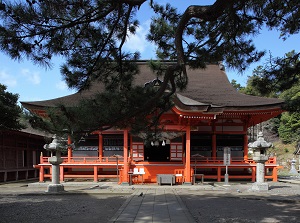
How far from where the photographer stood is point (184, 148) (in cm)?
1725

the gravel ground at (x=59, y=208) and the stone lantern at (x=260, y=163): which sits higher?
the stone lantern at (x=260, y=163)

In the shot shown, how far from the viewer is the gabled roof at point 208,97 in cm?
1476

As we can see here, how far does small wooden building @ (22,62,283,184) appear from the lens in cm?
1590

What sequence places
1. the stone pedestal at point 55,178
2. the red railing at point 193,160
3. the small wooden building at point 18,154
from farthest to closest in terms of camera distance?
the small wooden building at point 18,154 < the red railing at point 193,160 < the stone pedestal at point 55,178

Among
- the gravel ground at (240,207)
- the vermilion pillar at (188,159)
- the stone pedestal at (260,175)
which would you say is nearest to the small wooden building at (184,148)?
the vermilion pillar at (188,159)

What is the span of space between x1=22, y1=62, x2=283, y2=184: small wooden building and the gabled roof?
5 cm

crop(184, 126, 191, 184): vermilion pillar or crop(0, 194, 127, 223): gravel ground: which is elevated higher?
crop(184, 126, 191, 184): vermilion pillar

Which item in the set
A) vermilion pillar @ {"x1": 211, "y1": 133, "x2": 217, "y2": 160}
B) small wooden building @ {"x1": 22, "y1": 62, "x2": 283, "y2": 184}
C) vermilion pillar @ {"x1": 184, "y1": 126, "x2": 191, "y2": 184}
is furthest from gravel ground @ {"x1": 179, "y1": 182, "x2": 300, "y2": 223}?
vermilion pillar @ {"x1": 211, "y1": 133, "x2": 217, "y2": 160}

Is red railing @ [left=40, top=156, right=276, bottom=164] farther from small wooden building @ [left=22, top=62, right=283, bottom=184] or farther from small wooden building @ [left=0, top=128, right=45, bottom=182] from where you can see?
small wooden building @ [left=0, top=128, right=45, bottom=182]

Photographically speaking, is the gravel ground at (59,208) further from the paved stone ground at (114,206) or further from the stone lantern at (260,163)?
the stone lantern at (260,163)

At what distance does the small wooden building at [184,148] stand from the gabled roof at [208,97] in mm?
47

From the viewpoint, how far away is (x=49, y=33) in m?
5.09

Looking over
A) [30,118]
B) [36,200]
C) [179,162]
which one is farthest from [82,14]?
Result: [179,162]

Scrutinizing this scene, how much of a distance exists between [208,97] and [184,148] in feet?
10.6
